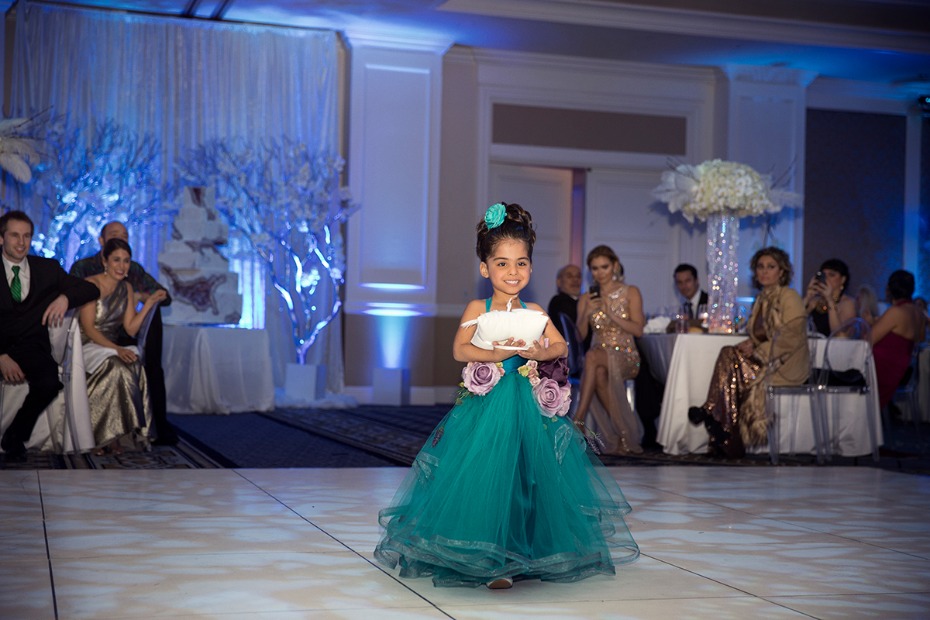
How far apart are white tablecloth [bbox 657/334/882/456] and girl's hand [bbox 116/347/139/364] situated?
3.11m

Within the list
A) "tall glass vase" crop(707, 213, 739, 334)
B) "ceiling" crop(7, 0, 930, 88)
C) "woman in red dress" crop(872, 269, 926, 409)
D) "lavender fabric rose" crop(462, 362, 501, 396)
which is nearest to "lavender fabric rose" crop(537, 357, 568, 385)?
"lavender fabric rose" crop(462, 362, 501, 396)

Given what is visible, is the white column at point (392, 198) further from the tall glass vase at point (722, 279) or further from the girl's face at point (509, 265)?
the girl's face at point (509, 265)

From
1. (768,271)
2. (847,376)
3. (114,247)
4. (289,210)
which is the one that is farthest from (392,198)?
(847,376)

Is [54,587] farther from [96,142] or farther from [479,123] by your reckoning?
[479,123]

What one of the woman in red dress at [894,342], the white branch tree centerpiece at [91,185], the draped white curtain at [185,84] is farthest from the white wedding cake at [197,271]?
the woman in red dress at [894,342]

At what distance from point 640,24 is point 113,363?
19.2 ft

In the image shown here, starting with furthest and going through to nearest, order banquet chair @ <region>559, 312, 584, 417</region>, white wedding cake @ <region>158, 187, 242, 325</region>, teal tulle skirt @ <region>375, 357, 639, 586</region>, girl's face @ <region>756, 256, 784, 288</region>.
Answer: white wedding cake @ <region>158, 187, 242, 325</region>
banquet chair @ <region>559, 312, 584, 417</region>
girl's face @ <region>756, 256, 784, 288</region>
teal tulle skirt @ <region>375, 357, 639, 586</region>

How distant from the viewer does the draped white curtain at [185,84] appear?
954 centimetres

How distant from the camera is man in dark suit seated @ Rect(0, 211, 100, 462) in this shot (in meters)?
5.66

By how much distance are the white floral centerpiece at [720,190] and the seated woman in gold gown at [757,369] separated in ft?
3.02

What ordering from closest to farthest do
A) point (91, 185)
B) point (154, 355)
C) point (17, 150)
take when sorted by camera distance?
point (154, 355), point (17, 150), point (91, 185)

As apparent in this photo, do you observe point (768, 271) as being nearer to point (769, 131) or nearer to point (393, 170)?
point (393, 170)

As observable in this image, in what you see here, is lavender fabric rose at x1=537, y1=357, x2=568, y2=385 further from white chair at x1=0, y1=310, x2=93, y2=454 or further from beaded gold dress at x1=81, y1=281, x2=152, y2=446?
beaded gold dress at x1=81, y1=281, x2=152, y2=446

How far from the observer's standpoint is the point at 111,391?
241 inches
